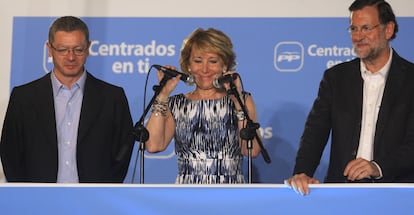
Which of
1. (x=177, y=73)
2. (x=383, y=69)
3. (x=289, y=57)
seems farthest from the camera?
(x=289, y=57)

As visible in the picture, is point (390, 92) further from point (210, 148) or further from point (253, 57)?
point (253, 57)

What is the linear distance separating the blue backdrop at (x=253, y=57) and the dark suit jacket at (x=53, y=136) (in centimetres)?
103

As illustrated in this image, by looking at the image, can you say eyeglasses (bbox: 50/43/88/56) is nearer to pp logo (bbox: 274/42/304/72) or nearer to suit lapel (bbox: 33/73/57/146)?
suit lapel (bbox: 33/73/57/146)

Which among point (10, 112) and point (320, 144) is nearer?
point (320, 144)

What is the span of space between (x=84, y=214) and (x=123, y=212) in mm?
163

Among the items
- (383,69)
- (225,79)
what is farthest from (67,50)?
(383,69)

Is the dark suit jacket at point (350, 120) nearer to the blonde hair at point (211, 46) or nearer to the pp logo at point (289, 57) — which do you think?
the blonde hair at point (211, 46)

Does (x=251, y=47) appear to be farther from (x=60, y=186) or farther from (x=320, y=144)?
(x=60, y=186)

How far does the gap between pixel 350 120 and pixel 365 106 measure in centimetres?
12

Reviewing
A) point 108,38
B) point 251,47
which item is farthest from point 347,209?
point 108,38

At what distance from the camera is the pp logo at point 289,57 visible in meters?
5.42

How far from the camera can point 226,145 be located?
423cm

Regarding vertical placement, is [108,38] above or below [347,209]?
above

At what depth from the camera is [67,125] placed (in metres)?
4.34
